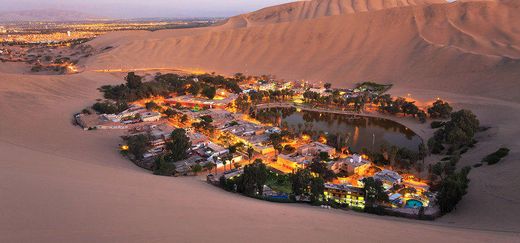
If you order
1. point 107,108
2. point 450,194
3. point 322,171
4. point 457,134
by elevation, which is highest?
point 457,134

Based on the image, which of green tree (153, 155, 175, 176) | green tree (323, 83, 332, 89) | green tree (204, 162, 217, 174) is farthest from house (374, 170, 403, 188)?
green tree (323, 83, 332, 89)

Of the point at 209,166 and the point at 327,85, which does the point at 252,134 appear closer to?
the point at 209,166

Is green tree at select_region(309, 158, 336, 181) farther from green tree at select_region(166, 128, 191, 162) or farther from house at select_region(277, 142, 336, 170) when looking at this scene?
green tree at select_region(166, 128, 191, 162)

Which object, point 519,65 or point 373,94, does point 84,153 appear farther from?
point 519,65

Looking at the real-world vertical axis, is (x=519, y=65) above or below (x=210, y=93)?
above

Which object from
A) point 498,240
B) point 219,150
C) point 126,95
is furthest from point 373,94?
point 498,240

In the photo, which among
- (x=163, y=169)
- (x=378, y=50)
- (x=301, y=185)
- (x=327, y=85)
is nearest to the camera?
(x=301, y=185)

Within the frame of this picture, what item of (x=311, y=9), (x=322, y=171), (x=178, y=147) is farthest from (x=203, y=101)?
(x=311, y=9)
